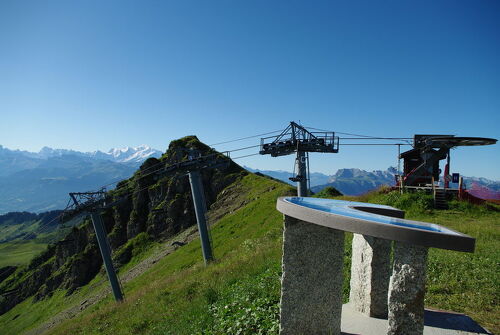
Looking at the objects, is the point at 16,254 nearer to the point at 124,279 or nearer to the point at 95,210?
the point at 124,279

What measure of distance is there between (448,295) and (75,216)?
33.7 meters

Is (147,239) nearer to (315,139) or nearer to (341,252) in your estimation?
(315,139)

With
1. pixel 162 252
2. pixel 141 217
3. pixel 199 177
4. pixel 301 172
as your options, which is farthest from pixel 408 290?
pixel 141 217

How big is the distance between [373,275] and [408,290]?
3.09 meters

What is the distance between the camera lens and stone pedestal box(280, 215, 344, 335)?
7.91 meters

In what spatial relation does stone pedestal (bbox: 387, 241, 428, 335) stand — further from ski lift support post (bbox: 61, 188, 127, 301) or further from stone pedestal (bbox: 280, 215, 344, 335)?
ski lift support post (bbox: 61, 188, 127, 301)

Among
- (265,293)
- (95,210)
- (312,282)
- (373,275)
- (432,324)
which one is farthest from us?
(95,210)

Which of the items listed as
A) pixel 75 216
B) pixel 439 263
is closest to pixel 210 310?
pixel 439 263

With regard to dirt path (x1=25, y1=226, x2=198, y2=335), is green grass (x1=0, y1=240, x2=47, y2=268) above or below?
below

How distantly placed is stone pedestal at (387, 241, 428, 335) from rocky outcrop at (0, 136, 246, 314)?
49.8 metres

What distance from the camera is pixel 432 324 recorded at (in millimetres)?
8555

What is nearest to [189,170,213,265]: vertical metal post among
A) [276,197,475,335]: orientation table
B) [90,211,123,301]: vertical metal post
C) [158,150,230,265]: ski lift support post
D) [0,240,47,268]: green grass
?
[158,150,230,265]: ski lift support post

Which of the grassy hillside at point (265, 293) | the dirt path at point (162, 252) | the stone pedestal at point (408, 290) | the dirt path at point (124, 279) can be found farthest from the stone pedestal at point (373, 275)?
the dirt path at point (124, 279)

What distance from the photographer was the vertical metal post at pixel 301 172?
805 inches
